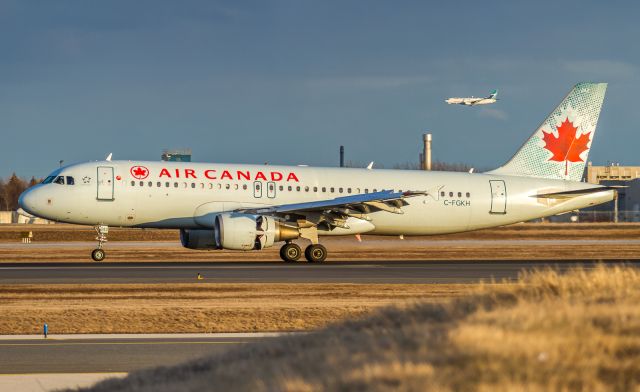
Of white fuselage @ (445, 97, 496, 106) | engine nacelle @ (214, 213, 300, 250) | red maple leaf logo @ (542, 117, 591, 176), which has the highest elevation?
white fuselage @ (445, 97, 496, 106)

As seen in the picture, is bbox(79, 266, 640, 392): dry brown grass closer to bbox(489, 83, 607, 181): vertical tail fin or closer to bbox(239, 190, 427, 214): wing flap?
bbox(239, 190, 427, 214): wing flap

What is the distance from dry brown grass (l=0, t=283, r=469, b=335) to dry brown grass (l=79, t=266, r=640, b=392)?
9393 mm

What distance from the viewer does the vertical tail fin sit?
154 feet

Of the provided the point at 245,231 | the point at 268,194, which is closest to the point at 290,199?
the point at 268,194

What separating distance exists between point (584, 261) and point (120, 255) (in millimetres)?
22059

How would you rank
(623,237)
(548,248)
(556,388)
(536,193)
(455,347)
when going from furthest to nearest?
(623,237)
(548,248)
(536,193)
(455,347)
(556,388)

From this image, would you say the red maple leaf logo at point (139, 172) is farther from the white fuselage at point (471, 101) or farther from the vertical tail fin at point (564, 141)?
the white fuselage at point (471, 101)

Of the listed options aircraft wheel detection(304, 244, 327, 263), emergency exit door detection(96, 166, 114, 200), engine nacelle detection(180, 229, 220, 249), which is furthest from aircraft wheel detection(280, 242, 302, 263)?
emergency exit door detection(96, 166, 114, 200)

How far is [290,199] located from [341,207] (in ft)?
9.71

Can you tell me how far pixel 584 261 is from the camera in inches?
1673

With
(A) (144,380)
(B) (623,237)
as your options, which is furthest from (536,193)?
(A) (144,380)

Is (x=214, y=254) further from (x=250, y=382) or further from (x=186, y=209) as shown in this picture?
(x=250, y=382)

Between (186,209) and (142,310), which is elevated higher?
(186,209)

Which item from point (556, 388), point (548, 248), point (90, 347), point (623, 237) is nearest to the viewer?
point (556, 388)
